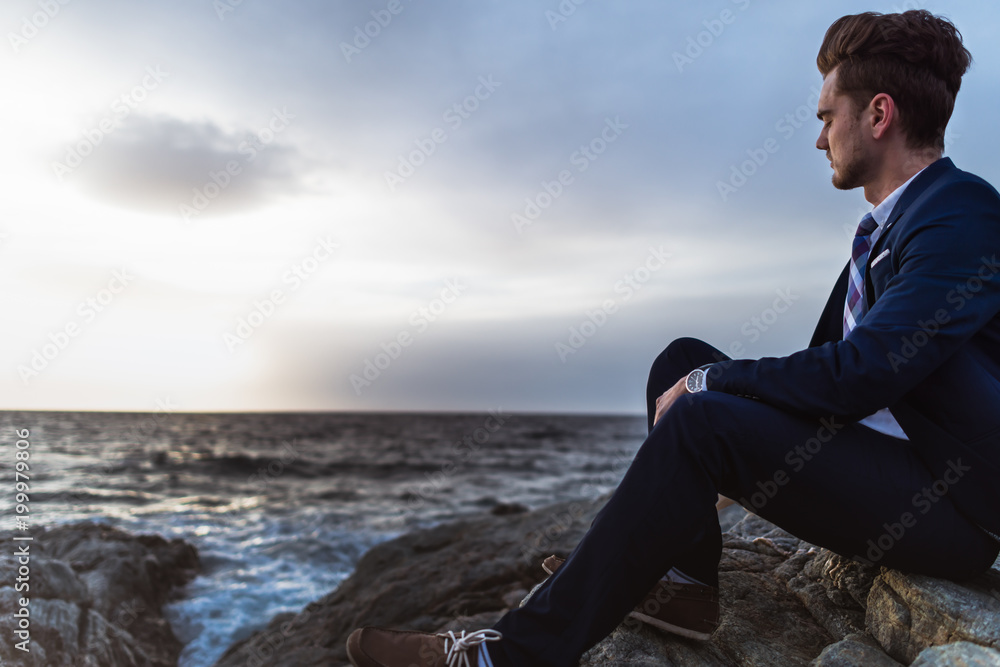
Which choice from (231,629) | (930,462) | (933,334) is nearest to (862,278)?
(933,334)

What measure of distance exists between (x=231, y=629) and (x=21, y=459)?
242 cm

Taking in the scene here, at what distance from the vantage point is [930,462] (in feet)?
6.42

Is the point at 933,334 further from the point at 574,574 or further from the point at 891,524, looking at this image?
the point at 574,574

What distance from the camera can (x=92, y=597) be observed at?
484 centimetres

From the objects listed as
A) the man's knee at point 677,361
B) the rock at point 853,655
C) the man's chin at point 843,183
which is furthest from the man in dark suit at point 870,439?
the man's knee at point 677,361

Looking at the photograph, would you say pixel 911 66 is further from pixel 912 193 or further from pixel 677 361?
pixel 677 361

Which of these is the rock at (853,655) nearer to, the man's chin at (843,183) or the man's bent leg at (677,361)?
the man's bent leg at (677,361)

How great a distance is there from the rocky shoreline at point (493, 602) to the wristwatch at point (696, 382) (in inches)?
40.9

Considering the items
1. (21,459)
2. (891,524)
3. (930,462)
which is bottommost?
(891,524)

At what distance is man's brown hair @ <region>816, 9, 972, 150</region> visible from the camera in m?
2.15

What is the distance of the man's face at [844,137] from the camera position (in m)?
2.28

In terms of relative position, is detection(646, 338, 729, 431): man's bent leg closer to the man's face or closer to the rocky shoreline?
the man's face

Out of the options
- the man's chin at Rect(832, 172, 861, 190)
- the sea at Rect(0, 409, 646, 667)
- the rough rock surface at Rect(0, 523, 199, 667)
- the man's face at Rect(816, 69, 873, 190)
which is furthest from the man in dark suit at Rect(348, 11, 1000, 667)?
the sea at Rect(0, 409, 646, 667)

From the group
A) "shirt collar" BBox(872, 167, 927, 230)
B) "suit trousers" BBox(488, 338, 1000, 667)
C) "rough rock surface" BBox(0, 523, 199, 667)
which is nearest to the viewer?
"suit trousers" BBox(488, 338, 1000, 667)
